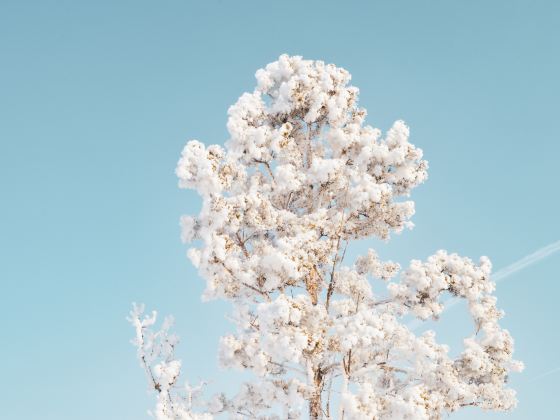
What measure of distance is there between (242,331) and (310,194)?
135 inches

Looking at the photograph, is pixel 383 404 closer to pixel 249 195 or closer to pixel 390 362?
pixel 390 362

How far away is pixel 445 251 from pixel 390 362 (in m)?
2.64

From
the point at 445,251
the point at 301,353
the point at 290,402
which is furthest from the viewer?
the point at 445,251

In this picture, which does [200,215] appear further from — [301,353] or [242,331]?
[301,353]

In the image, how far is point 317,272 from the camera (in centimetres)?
1402

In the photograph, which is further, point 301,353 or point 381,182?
point 381,182

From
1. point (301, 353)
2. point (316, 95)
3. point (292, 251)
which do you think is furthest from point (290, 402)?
point (316, 95)

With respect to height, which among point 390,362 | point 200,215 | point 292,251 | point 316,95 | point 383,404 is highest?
point 316,95

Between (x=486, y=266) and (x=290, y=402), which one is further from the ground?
(x=486, y=266)

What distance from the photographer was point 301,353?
12289mm

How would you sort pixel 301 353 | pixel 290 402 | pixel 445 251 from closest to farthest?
pixel 301 353 → pixel 290 402 → pixel 445 251

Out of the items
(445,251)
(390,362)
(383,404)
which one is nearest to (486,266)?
(445,251)

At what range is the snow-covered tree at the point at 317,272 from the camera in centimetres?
1275

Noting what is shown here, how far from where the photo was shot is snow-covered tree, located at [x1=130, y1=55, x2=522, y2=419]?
12.8m
